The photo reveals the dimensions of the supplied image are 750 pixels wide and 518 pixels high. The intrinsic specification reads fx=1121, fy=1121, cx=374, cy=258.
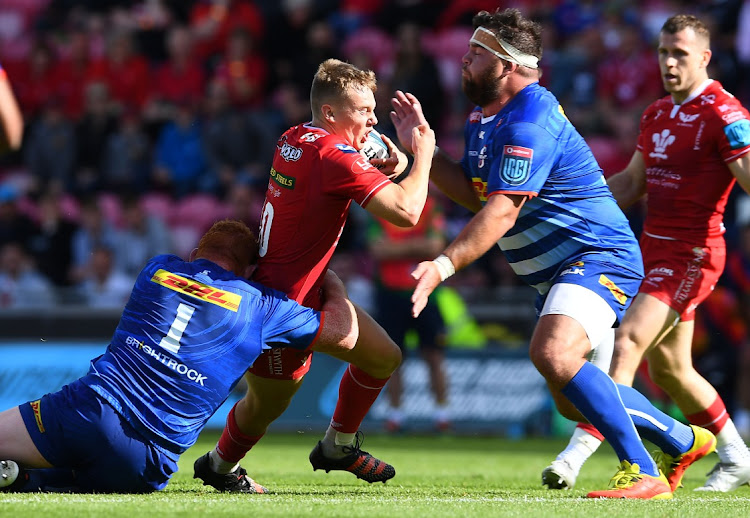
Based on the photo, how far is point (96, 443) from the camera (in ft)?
17.4

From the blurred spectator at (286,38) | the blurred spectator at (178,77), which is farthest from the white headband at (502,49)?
the blurred spectator at (178,77)

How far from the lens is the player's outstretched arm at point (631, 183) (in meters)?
7.55

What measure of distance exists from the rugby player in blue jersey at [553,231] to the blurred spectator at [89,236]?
9.18 meters

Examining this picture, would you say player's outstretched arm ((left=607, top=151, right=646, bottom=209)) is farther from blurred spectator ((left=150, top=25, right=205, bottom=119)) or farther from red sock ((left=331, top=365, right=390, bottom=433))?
blurred spectator ((left=150, top=25, right=205, bottom=119))

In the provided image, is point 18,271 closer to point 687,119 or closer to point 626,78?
point 626,78

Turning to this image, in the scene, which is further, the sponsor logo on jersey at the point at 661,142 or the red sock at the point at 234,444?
the sponsor logo on jersey at the point at 661,142

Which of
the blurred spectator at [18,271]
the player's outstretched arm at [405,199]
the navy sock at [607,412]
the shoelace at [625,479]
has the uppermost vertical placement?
the player's outstretched arm at [405,199]

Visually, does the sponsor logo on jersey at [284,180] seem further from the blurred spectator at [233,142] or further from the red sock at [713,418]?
the blurred spectator at [233,142]

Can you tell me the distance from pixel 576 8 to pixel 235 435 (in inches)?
431

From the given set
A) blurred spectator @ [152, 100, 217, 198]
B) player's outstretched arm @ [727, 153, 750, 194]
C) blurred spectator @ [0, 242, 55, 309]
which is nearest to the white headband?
player's outstretched arm @ [727, 153, 750, 194]

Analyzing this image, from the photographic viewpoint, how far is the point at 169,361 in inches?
213

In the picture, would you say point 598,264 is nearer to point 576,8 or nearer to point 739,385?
point 739,385

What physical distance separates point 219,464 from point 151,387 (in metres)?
1.09

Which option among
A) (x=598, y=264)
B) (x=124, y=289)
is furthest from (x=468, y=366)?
(x=598, y=264)
